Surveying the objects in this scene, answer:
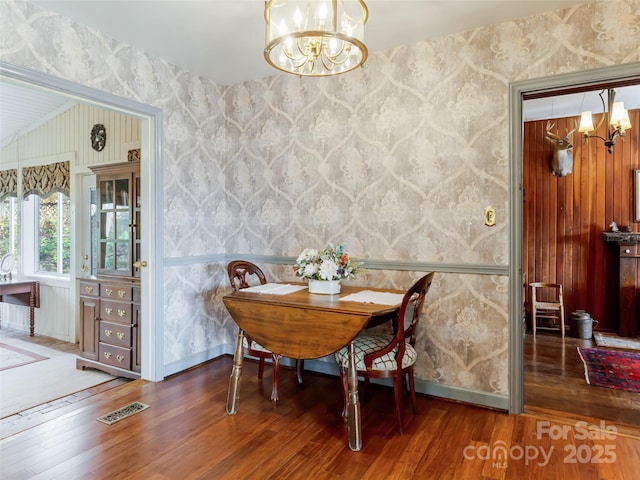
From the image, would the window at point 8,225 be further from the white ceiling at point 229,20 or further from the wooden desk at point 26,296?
the white ceiling at point 229,20

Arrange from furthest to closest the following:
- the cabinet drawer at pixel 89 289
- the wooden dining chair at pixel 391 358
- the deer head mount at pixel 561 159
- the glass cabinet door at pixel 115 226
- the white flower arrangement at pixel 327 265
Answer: the deer head mount at pixel 561 159 < the cabinet drawer at pixel 89 289 < the glass cabinet door at pixel 115 226 < the white flower arrangement at pixel 327 265 < the wooden dining chair at pixel 391 358

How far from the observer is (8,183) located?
5238 millimetres

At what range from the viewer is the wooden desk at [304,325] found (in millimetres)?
2020

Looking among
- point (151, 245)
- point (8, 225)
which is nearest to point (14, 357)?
point (8, 225)

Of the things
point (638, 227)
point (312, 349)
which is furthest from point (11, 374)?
point (638, 227)

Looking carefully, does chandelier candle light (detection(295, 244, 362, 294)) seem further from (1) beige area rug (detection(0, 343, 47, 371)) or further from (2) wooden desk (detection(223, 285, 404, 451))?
(1) beige area rug (detection(0, 343, 47, 371))

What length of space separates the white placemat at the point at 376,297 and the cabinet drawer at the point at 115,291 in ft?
6.35

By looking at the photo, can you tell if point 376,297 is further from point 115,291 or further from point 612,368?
point 612,368

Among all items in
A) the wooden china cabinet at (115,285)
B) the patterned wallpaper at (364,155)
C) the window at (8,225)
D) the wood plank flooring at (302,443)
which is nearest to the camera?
the wood plank flooring at (302,443)

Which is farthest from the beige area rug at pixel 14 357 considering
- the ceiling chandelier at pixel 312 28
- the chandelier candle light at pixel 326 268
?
the ceiling chandelier at pixel 312 28

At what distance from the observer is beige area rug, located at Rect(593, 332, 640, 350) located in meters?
3.96

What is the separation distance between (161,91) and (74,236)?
228 centimetres

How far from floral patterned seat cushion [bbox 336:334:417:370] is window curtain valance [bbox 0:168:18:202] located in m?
5.19

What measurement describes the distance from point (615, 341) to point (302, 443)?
12.5 feet
